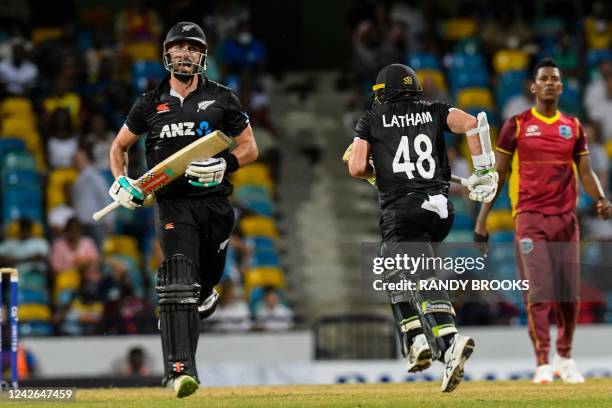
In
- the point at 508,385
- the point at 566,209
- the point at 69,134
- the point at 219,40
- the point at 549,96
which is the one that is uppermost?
the point at 219,40

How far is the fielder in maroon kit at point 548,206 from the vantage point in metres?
12.4

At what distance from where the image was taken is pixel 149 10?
22.0 metres

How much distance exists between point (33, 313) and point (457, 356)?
8423 millimetres

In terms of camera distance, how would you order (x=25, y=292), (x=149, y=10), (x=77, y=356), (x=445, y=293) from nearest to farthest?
(x=445, y=293) → (x=77, y=356) → (x=25, y=292) → (x=149, y=10)

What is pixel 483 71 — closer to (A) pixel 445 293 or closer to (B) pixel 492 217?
(B) pixel 492 217

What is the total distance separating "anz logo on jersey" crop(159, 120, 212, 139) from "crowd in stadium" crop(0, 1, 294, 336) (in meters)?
6.08

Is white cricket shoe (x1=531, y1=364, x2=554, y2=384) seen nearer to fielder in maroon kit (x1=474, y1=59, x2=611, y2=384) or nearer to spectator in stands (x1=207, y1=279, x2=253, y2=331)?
fielder in maroon kit (x1=474, y1=59, x2=611, y2=384)

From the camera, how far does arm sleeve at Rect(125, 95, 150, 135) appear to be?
10938 millimetres

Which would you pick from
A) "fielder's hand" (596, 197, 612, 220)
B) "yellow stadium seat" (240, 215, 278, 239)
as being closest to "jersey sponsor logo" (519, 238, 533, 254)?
"fielder's hand" (596, 197, 612, 220)

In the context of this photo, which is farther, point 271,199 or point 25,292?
point 271,199

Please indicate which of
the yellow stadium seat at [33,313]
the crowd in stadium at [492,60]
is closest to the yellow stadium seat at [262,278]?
the crowd in stadium at [492,60]

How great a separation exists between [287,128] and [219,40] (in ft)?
5.68

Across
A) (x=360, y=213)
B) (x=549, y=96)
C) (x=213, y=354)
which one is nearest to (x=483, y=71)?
(x=360, y=213)

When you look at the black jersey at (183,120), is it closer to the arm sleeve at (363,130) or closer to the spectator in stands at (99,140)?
the arm sleeve at (363,130)
